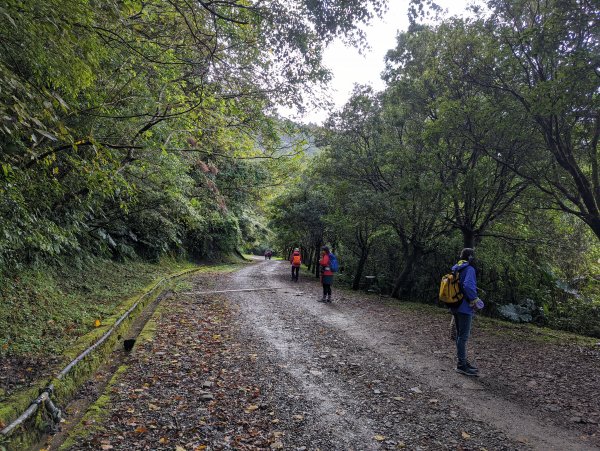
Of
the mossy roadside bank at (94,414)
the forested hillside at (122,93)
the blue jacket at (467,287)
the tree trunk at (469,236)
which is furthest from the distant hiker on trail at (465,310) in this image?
the tree trunk at (469,236)

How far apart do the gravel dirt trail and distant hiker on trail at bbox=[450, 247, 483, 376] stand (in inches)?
8.3

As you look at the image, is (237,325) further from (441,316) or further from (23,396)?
(441,316)

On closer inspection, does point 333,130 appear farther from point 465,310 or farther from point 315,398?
point 315,398

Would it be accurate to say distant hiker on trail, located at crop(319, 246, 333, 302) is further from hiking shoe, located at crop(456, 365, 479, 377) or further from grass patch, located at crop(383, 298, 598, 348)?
hiking shoe, located at crop(456, 365, 479, 377)

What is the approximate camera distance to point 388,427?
394cm

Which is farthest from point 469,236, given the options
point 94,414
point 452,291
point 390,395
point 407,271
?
point 94,414

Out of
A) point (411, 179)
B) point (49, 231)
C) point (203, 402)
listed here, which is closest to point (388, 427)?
point (203, 402)

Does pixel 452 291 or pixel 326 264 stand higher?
pixel 452 291

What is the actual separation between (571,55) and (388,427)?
6292mm

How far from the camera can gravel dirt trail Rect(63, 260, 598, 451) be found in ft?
12.1

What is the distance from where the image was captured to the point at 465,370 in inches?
221

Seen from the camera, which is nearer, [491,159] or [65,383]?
[65,383]

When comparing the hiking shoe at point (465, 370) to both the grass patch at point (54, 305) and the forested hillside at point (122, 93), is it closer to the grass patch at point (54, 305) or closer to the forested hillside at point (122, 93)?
the forested hillside at point (122, 93)

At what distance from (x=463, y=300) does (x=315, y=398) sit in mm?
2820
